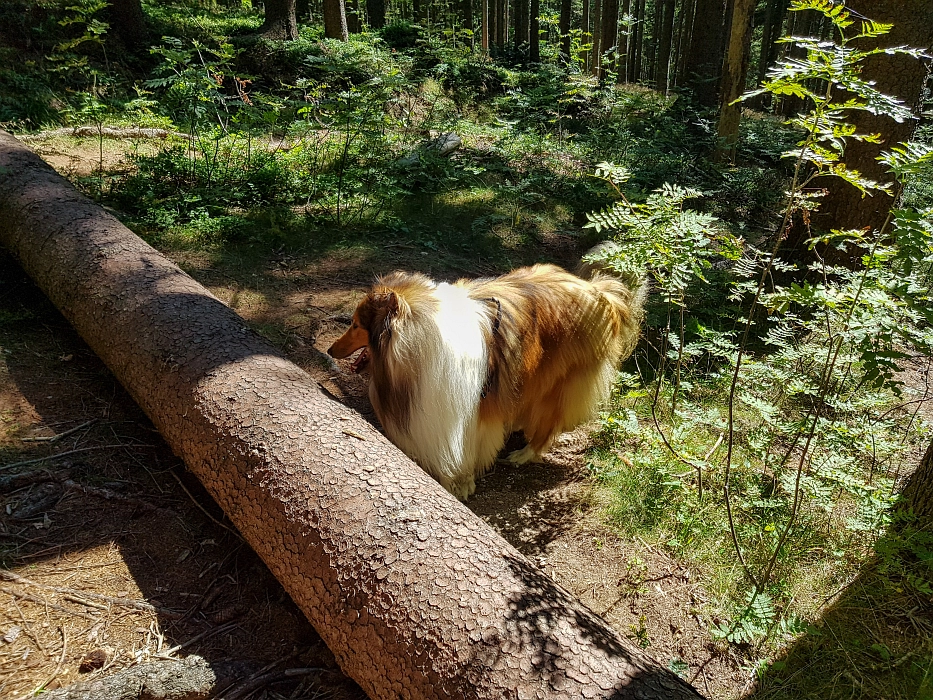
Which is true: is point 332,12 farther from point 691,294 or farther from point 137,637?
point 137,637

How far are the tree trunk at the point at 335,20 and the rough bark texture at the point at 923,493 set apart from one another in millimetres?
11962

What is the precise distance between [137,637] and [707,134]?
1132 centimetres

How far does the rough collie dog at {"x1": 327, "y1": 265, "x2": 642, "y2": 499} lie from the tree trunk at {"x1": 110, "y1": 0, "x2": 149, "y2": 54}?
10.2 metres

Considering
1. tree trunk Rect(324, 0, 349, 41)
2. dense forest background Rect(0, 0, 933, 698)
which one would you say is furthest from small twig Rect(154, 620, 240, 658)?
tree trunk Rect(324, 0, 349, 41)

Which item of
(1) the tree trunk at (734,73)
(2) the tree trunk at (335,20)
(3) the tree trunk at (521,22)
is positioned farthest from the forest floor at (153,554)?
(3) the tree trunk at (521,22)

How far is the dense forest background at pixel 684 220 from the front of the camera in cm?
274

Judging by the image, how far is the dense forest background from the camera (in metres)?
2.74

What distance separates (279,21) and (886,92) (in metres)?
10.2

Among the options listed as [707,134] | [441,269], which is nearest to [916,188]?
[707,134]

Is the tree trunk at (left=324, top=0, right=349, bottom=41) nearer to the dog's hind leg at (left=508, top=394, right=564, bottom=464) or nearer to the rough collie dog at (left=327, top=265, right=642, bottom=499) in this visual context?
the rough collie dog at (left=327, top=265, right=642, bottom=499)

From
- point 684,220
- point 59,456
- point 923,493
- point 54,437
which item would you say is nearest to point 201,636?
point 59,456

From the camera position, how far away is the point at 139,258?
421cm

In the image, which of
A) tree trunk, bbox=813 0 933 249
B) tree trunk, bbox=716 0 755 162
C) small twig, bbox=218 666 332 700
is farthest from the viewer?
tree trunk, bbox=716 0 755 162

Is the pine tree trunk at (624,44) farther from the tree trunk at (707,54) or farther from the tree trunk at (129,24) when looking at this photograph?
the tree trunk at (129,24)
